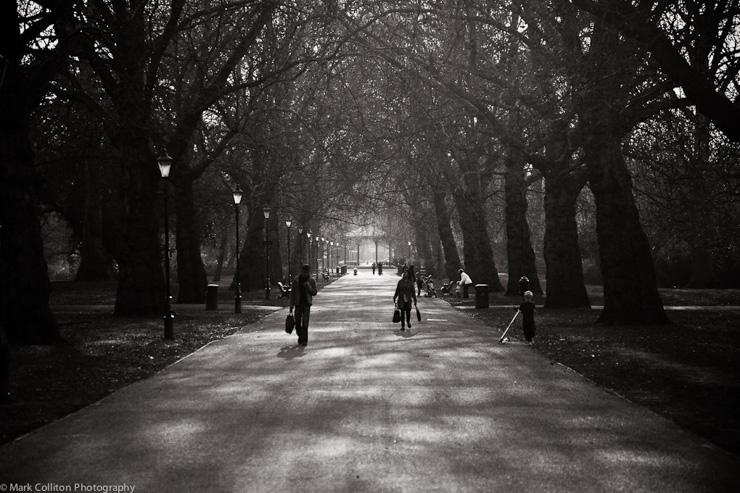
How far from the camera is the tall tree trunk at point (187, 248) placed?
105 feet

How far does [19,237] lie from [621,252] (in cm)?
1427

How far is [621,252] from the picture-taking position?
20.8 m

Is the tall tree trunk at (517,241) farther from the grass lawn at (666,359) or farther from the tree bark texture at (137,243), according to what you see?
the tree bark texture at (137,243)

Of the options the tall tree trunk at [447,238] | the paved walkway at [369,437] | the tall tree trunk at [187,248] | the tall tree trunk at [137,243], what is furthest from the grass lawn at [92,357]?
the tall tree trunk at [447,238]

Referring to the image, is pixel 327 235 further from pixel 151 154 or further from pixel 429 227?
pixel 151 154

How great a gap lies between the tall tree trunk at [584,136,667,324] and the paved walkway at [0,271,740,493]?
7.88 metres

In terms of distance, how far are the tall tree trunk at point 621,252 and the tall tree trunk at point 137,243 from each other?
12.9 m

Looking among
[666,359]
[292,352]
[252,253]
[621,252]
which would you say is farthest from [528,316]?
[252,253]

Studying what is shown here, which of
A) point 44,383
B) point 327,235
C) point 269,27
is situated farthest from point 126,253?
point 327,235

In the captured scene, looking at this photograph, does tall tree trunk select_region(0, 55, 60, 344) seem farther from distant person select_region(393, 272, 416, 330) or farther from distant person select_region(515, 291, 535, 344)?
distant person select_region(515, 291, 535, 344)

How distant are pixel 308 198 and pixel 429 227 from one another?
17.2m

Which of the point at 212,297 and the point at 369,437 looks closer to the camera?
the point at 369,437

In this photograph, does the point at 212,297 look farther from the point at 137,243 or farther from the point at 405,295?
the point at 405,295

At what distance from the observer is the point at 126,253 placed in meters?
24.5
